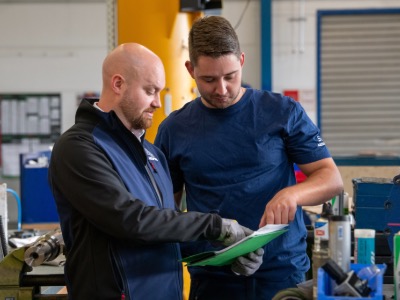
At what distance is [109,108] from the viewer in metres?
1.68

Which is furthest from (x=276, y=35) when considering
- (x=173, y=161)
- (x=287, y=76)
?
(x=173, y=161)

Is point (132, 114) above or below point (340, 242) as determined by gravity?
above

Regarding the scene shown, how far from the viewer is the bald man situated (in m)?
1.50

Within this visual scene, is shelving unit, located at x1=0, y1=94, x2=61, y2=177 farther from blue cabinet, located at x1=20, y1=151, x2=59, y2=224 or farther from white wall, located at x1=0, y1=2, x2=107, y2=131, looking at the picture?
blue cabinet, located at x1=20, y1=151, x2=59, y2=224

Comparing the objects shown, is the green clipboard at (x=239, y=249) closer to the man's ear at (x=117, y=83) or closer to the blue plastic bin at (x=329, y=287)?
the blue plastic bin at (x=329, y=287)

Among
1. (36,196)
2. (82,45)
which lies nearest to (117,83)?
(36,196)

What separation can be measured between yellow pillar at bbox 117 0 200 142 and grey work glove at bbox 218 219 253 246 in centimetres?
178

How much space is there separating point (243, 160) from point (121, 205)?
0.46m

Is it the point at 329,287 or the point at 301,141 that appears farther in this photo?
the point at 301,141

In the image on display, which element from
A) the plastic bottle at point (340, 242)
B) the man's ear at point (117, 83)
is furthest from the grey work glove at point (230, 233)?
the man's ear at point (117, 83)

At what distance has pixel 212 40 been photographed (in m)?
1.75

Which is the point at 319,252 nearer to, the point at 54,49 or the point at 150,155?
the point at 150,155

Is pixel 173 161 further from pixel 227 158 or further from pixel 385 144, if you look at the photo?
pixel 385 144

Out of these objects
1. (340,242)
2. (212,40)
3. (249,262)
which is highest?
(212,40)
